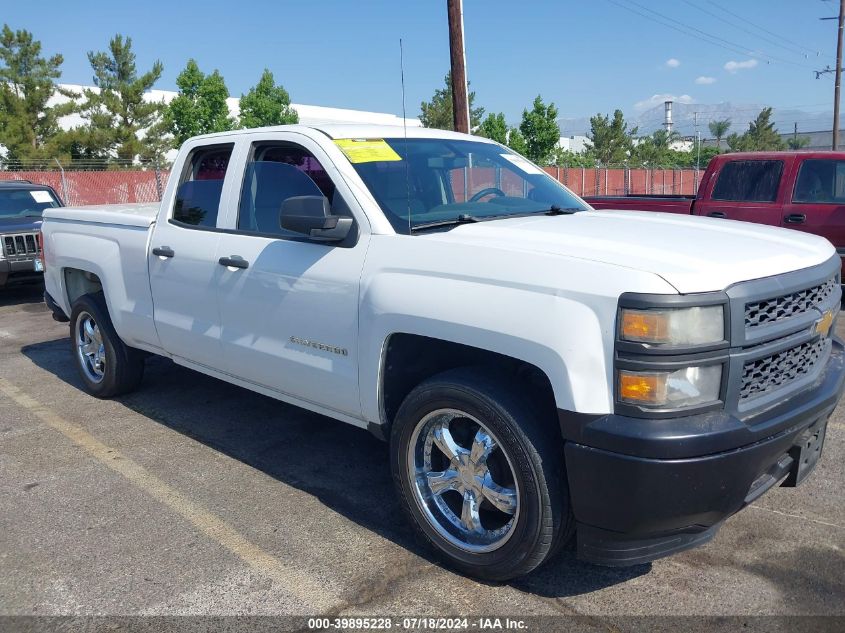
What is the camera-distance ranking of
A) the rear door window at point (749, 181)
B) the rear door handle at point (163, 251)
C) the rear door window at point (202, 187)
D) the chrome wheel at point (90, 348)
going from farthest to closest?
the rear door window at point (749, 181) < the chrome wheel at point (90, 348) < the rear door handle at point (163, 251) < the rear door window at point (202, 187)

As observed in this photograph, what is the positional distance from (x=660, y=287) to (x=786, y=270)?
0.70m

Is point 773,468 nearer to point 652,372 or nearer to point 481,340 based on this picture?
point 652,372

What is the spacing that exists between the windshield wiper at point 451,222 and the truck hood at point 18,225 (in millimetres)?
8856

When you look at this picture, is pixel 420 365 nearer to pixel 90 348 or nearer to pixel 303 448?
pixel 303 448

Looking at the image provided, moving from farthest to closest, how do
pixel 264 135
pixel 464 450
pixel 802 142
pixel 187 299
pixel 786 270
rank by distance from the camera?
pixel 802 142
pixel 187 299
pixel 264 135
pixel 464 450
pixel 786 270

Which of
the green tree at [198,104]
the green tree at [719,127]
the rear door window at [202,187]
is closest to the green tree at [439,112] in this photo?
the green tree at [198,104]

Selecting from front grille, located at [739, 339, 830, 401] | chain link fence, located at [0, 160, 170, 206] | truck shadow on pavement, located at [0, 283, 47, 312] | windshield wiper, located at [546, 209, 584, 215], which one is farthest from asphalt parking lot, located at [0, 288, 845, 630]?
chain link fence, located at [0, 160, 170, 206]

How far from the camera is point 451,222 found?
3613 mm

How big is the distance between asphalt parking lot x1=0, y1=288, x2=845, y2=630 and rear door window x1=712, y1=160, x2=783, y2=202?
4.53 metres

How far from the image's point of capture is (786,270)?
2922mm

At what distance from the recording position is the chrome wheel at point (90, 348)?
19.3 feet

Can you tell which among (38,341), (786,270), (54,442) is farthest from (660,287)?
(38,341)

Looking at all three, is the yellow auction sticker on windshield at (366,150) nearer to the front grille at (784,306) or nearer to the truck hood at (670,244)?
the truck hood at (670,244)

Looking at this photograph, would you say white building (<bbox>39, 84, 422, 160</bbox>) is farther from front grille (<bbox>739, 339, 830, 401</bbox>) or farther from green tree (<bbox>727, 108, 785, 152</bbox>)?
front grille (<bbox>739, 339, 830, 401</bbox>)
